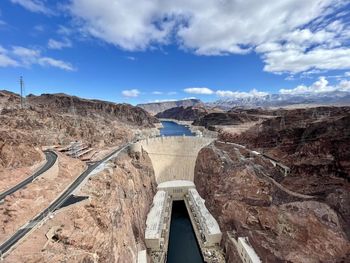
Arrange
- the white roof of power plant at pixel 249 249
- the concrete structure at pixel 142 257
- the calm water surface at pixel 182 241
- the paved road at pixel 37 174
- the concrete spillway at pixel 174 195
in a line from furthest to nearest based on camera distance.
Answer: the calm water surface at pixel 182 241 → the concrete spillway at pixel 174 195 → the concrete structure at pixel 142 257 → the white roof of power plant at pixel 249 249 → the paved road at pixel 37 174

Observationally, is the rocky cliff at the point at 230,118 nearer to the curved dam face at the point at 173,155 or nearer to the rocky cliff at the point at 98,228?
the curved dam face at the point at 173,155

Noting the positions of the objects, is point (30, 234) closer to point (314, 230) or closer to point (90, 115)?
point (314, 230)

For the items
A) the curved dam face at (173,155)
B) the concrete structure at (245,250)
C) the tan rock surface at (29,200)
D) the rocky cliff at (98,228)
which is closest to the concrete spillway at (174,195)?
the curved dam face at (173,155)

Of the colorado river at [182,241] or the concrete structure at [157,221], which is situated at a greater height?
the concrete structure at [157,221]

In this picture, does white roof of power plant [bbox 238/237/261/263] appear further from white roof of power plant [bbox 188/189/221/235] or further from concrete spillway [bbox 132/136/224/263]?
white roof of power plant [bbox 188/189/221/235]

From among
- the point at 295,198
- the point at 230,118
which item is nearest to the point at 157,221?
the point at 295,198

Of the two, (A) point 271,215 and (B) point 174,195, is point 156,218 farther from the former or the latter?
(A) point 271,215
